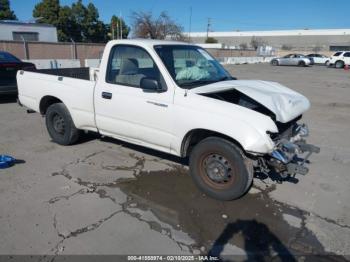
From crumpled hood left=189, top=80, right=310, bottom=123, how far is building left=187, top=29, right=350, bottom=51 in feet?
259

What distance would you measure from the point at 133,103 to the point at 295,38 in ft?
302

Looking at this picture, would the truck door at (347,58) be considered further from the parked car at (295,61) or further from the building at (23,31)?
the building at (23,31)

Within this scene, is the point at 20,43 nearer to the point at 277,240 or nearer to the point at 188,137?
the point at 188,137

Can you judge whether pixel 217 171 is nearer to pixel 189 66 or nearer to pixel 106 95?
pixel 189 66

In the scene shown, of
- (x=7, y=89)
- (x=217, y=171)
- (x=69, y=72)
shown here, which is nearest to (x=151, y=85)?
(x=217, y=171)

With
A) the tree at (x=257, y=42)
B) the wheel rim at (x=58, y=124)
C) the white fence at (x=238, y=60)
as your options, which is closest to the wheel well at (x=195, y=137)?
the wheel rim at (x=58, y=124)

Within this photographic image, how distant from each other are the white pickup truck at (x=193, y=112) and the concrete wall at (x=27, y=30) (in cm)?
2864

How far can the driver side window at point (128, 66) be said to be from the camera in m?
4.59

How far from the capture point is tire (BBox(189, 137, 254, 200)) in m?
3.76

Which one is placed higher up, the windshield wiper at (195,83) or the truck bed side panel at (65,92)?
the windshield wiper at (195,83)

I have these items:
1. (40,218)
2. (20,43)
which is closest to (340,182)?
(40,218)

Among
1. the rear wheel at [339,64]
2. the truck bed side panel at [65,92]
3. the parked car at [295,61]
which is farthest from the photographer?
the parked car at [295,61]

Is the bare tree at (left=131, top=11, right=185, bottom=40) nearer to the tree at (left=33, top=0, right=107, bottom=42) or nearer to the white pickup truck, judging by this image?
the tree at (left=33, top=0, right=107, bottom=42)

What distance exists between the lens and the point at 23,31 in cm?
2986
